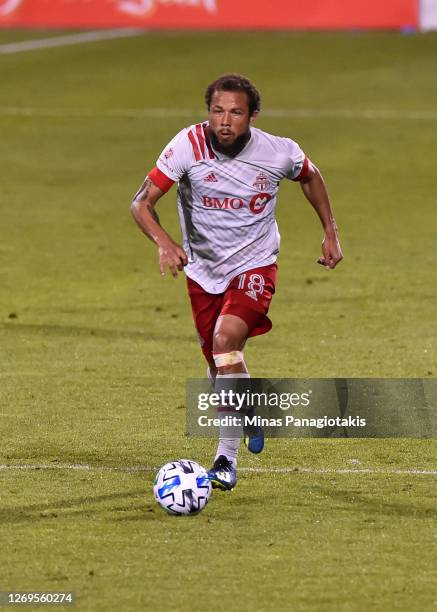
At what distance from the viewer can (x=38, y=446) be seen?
35.0 ft

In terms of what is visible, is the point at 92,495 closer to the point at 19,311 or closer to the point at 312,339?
the point at 312,339

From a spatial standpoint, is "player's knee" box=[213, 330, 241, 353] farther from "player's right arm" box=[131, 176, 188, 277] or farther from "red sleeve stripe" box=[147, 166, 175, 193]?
"red sleeve stripe" box=[147, 166, 175, 193]

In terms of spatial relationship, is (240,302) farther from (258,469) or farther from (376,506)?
(376,506)

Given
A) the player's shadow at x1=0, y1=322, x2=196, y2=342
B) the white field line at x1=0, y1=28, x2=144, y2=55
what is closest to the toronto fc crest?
the player's shadow at x1=0, y1=322, x2=196, y2=342

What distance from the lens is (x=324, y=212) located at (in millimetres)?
10156

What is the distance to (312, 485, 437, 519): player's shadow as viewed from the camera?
9.16m

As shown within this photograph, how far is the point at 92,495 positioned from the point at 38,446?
4.14 feet

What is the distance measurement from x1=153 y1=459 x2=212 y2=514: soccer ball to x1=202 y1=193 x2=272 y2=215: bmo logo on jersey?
1.57 meters

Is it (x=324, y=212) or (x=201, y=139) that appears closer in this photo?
(x=201, y=139)

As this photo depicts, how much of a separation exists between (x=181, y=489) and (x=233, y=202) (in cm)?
179

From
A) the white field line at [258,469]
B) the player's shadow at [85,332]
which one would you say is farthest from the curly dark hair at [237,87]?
the player's shadow at [85,332]

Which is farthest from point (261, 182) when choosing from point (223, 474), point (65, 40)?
point (65, 40)

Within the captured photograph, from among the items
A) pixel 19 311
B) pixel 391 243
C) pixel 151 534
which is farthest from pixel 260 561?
pixel 391 243

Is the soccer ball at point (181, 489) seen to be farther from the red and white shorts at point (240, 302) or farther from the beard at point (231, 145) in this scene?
the beard at point (231, 145)
